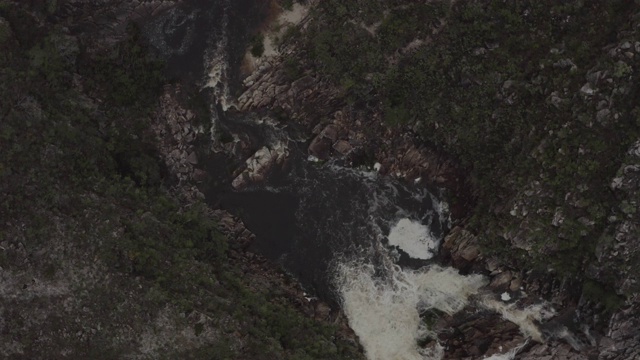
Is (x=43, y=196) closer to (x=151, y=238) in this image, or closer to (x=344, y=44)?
(x=151, y=238)

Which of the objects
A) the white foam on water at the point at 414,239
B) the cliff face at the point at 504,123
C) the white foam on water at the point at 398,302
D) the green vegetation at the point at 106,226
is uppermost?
the cliff face at the point at 504,123

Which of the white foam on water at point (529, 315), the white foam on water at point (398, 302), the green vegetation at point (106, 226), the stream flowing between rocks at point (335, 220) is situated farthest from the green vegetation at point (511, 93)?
the green vegetation at point (106, 226)

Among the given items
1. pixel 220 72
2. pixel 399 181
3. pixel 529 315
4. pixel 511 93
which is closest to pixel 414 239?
pixel 399 181

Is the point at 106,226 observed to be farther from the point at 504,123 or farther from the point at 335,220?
the point at 504,123

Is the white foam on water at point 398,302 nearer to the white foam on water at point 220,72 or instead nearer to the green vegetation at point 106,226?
the green vegetation at point 106,226

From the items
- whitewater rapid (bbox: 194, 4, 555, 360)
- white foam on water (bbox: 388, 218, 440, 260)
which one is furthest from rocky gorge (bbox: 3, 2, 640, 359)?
white foam on water (bbox: 388, 218, 440, 260)

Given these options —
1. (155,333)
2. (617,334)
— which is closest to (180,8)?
(155,333)
